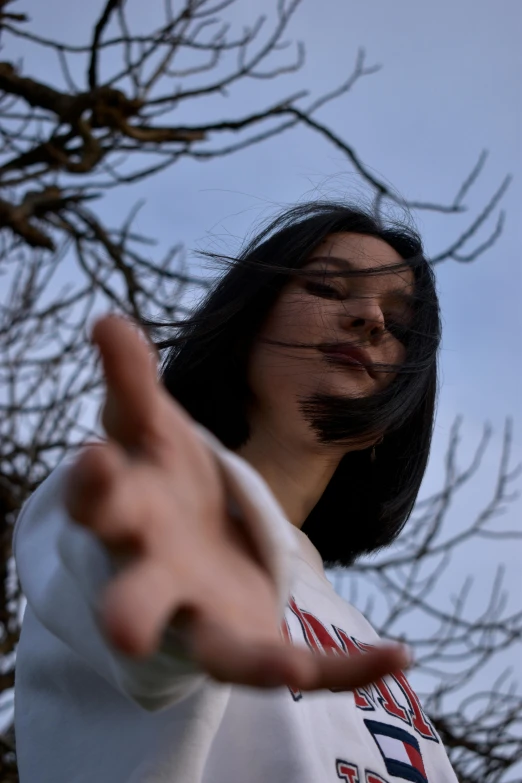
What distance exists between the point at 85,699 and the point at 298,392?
530 mm

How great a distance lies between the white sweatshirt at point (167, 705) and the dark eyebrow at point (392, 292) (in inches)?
19.7

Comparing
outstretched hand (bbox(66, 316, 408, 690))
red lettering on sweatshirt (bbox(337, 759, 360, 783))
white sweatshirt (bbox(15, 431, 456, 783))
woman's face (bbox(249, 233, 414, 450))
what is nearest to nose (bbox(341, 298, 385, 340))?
woman's face (bbox(249, 233, 414, 450))

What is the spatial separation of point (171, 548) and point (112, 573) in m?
0.09

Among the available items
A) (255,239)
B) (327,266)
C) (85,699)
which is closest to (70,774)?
(85,699)

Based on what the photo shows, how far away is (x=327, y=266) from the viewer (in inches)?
53.7

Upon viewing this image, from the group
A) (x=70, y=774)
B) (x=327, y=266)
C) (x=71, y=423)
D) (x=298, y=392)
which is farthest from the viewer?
(x=71, y=423)

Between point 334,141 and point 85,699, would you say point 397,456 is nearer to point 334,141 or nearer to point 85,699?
point 85,699

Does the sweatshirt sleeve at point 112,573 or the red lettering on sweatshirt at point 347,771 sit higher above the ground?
the sweatshirt sleeve at point 112,573

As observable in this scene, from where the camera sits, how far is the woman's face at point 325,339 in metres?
1.24

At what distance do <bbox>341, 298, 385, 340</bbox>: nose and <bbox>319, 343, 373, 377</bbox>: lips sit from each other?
31 millimetres

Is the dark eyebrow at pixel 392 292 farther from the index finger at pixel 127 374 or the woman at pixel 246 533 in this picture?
the index finger at pixel 127 374

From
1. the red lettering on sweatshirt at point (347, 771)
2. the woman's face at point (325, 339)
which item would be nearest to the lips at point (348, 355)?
the woman's face at point (325, 339)

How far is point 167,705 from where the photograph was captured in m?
0.65

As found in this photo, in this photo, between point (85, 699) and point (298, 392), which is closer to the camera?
point (85, 699)
